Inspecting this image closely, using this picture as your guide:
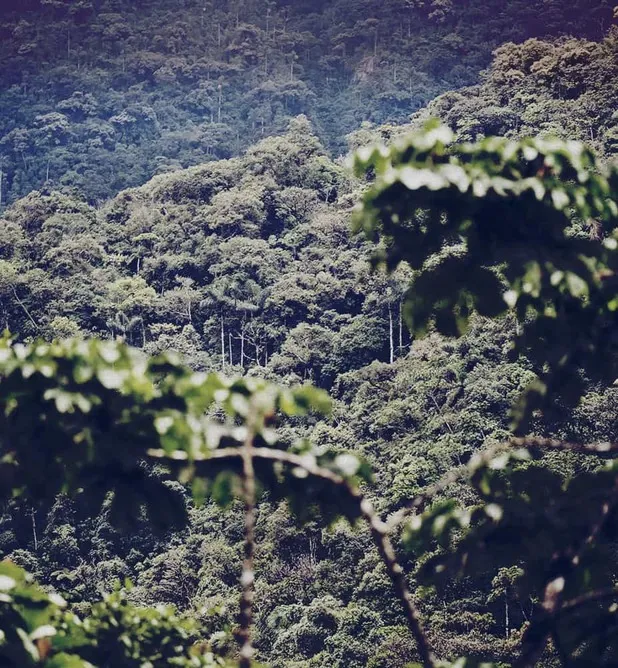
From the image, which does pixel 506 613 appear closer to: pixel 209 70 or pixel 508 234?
pixel 508 234

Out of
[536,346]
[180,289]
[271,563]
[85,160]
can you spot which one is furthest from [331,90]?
[536,346]

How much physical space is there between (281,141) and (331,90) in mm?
16773

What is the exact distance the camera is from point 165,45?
188 ft

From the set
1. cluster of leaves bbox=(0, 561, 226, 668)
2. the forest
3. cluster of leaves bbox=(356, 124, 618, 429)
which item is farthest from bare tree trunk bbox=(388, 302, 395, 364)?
cluster of leaves bbox=(356, 124, 618, 429)

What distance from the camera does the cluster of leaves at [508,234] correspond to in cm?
175

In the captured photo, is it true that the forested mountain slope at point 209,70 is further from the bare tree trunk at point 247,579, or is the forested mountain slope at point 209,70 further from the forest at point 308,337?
the bare tree trunk at point 247,579

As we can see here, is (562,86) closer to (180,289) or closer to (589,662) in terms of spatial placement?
(180,289)

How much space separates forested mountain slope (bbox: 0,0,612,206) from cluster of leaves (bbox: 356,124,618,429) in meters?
42.4

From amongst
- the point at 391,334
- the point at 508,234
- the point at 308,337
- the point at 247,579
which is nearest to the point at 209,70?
the point at 308,337

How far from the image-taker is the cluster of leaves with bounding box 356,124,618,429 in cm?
175

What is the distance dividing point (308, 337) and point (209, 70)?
32.1 meters

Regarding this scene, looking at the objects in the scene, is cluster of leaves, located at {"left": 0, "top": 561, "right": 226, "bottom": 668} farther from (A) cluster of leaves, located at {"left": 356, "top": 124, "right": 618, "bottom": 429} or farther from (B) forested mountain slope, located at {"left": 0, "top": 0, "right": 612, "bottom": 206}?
(B) forested mountain slope, located at {"left": 0, "top": 0, "right": 612, "bottom": 206}

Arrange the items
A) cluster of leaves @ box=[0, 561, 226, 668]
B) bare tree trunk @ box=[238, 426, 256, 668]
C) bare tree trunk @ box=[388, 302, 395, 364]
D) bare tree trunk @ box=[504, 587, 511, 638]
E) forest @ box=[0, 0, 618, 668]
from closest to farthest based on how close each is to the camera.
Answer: bare tree trunk @ box=[238, 426, 256, 668] → cluster of leaves @ box=[0, 561, 226, 668] → forest @ box=[0, 0, 618, 668] → bare tree trunk @ box=[504, 587, 511, 638] → bare tree trunk @ box=[388, 302, 395, 364]

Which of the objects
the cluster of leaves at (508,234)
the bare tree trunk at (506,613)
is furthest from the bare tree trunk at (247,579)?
the bare tree trunk at (506,613)
